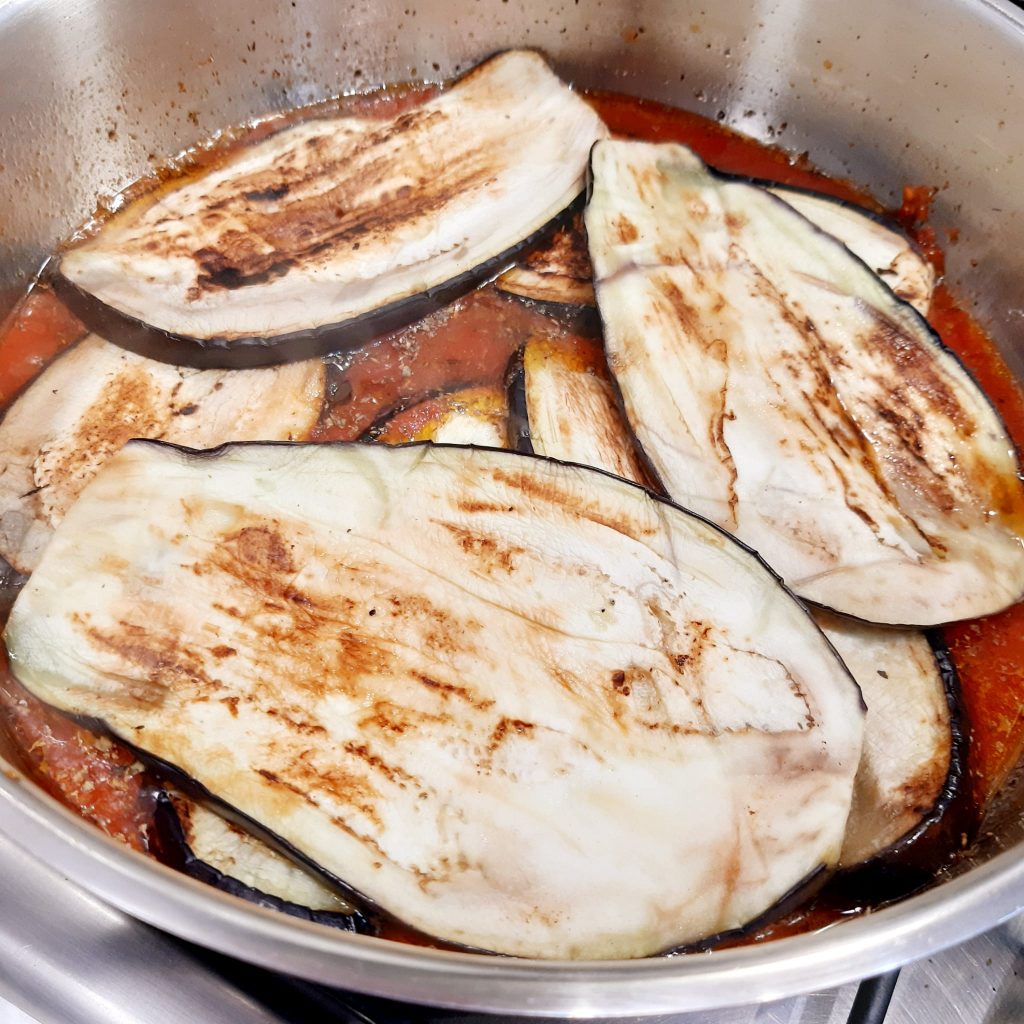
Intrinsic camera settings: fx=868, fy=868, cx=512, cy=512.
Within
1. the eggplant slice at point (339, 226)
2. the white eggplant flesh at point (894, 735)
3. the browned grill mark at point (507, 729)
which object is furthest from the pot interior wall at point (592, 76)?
the browned grill mark at point (507, 729)

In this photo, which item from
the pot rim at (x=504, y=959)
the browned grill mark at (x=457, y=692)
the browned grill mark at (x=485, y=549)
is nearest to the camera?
the pot rim at (x=504, y=959)

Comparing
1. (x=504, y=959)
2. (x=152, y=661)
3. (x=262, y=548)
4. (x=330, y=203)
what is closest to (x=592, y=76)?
(x=330, y=203)

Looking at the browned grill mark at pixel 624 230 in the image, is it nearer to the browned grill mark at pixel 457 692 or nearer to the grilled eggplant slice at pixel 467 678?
the grilled eggplant slice at pixel 467 678

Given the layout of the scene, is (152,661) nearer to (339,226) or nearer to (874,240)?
(339,226)

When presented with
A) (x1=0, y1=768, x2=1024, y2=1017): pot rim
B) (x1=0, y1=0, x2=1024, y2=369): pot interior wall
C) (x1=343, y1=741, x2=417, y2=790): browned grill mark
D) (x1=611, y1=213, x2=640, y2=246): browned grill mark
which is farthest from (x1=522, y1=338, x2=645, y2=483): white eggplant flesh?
(x1=0, y1=0, x2=1024, y2=369): pot interior wall

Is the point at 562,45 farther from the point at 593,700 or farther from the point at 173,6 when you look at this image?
the point at 593,700

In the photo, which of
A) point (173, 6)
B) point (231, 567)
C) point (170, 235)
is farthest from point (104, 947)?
point (173, 6)
